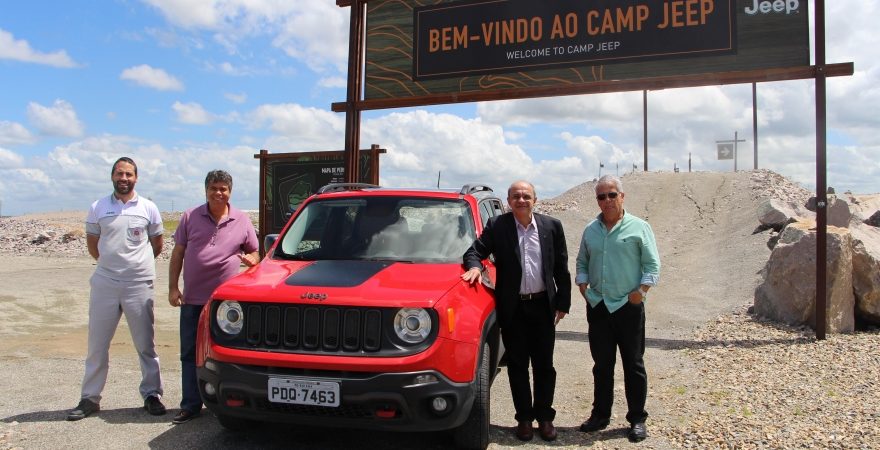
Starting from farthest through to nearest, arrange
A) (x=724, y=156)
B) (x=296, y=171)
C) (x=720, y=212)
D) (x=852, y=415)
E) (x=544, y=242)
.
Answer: (x=724, y=156), (x=720, y=212), (x=296, y=171), (x=852, y=415), (x=544, y=242)

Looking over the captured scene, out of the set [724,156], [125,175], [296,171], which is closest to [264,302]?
[125,175]

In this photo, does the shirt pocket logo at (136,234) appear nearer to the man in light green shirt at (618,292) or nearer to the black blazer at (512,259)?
the black blazer at (512,259)

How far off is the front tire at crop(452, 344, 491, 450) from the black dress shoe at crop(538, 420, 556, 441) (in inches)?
25.7

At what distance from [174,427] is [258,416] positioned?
4.99ft

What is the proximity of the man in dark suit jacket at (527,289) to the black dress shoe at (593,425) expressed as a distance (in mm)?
338

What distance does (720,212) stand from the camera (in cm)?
2928

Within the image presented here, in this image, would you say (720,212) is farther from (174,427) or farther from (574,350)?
(174,427)

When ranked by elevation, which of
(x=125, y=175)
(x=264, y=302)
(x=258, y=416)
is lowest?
(x=258, y=416)

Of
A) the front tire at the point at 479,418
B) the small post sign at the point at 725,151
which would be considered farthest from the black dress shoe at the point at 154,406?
the small post sign at the point at 725,151

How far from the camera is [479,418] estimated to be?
438 cm

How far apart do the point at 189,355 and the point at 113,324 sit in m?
0.81

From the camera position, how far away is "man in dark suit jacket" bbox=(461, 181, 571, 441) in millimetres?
4844

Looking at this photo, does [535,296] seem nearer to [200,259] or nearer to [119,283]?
[200,259]

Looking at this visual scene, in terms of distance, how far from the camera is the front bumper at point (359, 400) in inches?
154
